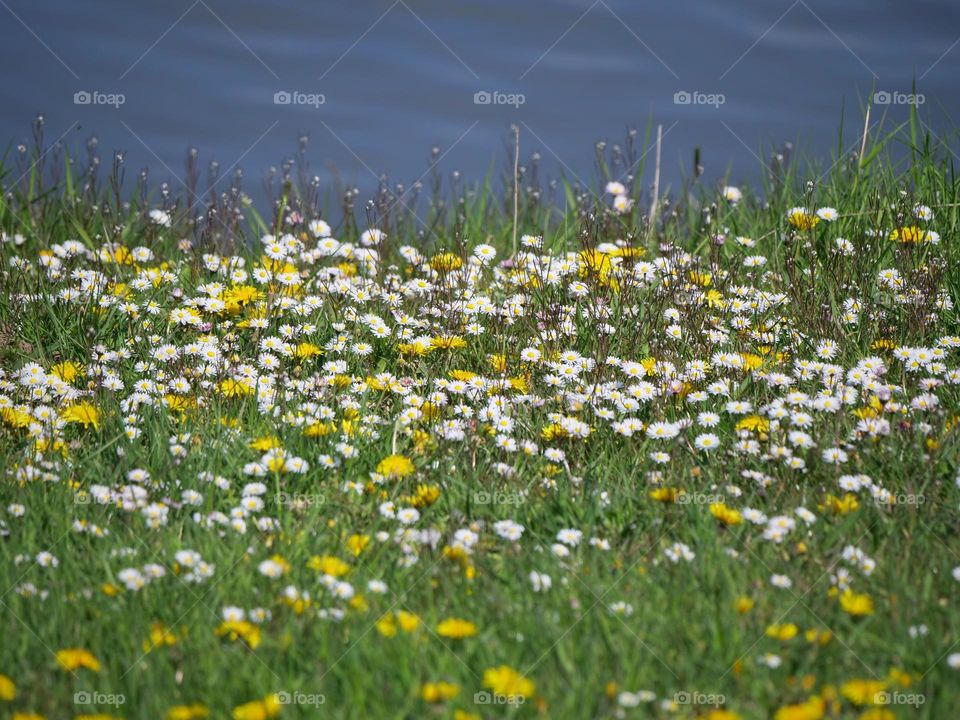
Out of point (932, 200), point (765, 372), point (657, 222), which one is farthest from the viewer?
point (657, 222)

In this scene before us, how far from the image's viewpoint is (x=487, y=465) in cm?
356

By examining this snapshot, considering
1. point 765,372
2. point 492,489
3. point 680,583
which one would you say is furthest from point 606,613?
point 765,372

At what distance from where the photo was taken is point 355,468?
Result: 353cm

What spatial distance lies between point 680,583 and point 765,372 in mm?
1541

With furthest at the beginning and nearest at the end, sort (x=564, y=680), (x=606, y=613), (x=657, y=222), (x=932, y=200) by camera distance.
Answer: (x=657, y=222)
(x=932, y=200)
(x=606, y=613)
(x=564, y=680)

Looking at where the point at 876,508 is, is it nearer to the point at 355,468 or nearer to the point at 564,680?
the point at 564,680

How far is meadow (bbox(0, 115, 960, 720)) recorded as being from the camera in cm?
247

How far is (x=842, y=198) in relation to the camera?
5941 millimetres

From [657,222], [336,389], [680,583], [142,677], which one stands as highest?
[657,222]

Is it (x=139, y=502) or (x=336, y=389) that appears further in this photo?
(x=336, y=389)

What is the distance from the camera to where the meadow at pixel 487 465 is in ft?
8.11

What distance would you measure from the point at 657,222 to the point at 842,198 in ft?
3.49

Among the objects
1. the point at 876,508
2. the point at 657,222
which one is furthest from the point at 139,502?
the point at 657,222

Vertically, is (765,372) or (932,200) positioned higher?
(932,200)
